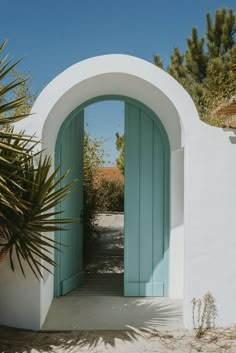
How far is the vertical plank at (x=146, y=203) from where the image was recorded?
6.69 meters

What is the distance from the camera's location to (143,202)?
672 centimetres

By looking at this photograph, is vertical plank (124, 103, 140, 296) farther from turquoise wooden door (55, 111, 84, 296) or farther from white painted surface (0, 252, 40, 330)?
white painted surface (0, 252, 40, 330)

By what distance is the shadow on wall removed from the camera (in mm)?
4719

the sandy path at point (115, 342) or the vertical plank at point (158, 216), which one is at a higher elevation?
the vertical plank at point (158, 216)

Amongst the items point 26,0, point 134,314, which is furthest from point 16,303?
point 26,0

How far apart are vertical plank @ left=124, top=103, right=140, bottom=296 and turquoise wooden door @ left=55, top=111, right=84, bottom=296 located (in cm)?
103

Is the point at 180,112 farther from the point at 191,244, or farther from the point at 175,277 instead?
the point at 175,277

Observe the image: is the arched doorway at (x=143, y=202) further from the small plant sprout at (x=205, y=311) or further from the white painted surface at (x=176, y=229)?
the small plant sprout at (x=205, y=311)

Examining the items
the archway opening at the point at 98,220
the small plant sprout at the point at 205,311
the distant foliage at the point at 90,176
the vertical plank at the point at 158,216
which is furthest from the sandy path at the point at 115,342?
the distant foliage at the point at 90,176

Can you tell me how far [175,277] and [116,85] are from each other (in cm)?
A: 346

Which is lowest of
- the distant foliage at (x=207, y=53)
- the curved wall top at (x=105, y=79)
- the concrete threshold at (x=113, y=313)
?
the concrete threshold at (x=113, y=313)

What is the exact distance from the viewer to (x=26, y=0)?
12.2 metres

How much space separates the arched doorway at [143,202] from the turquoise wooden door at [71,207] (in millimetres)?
18

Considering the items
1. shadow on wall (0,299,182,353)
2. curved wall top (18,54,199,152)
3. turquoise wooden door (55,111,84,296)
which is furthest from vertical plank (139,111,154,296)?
turquoise wooden door (55,111,84,296)
